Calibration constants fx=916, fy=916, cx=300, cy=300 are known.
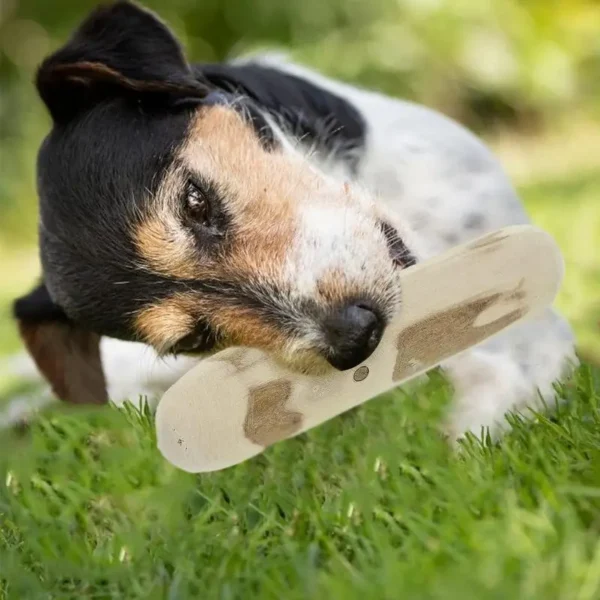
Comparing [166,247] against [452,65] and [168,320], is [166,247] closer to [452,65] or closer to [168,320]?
[168,320]

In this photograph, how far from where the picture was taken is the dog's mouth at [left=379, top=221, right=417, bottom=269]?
7.91 feet

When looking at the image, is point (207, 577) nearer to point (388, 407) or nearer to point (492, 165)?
point (388, 407)

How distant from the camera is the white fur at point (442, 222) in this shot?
2600mm

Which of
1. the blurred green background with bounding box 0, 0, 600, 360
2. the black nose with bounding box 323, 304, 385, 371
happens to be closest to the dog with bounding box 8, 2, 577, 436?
the black nose with bounding box 323, 304, 385, 371

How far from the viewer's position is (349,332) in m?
2.17

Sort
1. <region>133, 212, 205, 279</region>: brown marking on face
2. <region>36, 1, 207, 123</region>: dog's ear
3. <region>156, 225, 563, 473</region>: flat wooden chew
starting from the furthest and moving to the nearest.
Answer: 1. <region>36, 1, 207, 123</region>: dog's ear
2. <region>133, 212, 205, 279</region>: brown marking on face
3. <region>156, 225, 563, 473</region>: flat wooden chew

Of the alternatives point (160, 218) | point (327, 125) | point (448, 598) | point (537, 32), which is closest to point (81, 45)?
point (160, 218)

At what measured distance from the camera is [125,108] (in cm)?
259

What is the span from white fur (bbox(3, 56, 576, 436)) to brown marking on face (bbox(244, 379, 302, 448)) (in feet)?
0.95

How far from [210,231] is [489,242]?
2.38 feet

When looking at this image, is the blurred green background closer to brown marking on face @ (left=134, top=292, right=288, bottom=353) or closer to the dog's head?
the dog's head

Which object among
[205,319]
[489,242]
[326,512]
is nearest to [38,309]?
[205,319]

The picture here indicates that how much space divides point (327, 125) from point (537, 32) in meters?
5.44

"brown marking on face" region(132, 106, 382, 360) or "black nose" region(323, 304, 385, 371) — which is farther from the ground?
"brown marking on face" region(132, 106, 382, 360)
